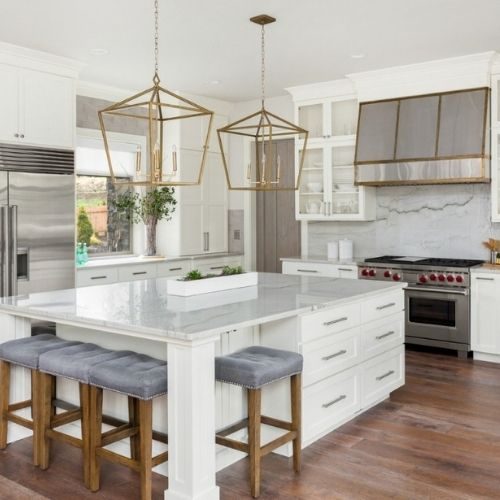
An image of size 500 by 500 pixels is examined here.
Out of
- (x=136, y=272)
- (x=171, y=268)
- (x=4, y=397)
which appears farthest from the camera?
(x=171, y=268)

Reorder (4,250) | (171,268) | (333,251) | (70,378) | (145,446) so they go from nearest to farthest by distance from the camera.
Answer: (145,446), (70,378), (4,250), (333,251), (171,268)

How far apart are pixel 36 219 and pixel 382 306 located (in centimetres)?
302

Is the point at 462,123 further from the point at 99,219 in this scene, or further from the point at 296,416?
the point at 99,219

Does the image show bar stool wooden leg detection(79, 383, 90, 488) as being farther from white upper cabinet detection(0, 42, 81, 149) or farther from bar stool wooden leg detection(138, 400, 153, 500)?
white upper cabinet detection(0, 42, 81, 149)

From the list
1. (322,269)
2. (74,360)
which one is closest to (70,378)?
(74,360)

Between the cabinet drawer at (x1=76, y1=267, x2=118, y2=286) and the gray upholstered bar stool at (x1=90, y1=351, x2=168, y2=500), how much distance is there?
283 centimetres

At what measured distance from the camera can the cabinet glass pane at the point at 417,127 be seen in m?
5.71

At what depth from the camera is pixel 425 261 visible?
5.94m

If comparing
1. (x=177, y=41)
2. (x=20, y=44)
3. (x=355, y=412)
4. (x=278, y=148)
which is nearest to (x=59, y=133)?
(x=20, y=44)

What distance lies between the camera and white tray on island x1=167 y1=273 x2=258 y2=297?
11.7 ft

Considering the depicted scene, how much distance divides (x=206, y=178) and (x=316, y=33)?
2.90 meters

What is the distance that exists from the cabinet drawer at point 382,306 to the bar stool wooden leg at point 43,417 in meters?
1.94

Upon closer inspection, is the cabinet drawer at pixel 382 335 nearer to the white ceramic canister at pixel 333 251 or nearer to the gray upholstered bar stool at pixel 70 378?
the gray upholstered bar stool at pixel 70 378

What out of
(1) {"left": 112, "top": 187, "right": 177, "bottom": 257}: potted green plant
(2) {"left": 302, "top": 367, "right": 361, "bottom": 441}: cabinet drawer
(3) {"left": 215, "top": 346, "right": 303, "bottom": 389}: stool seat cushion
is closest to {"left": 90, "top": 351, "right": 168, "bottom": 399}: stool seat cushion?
(3) {"left": 215, "top": 346, "right": 303, "bottom": 389}: stool seat cushion
